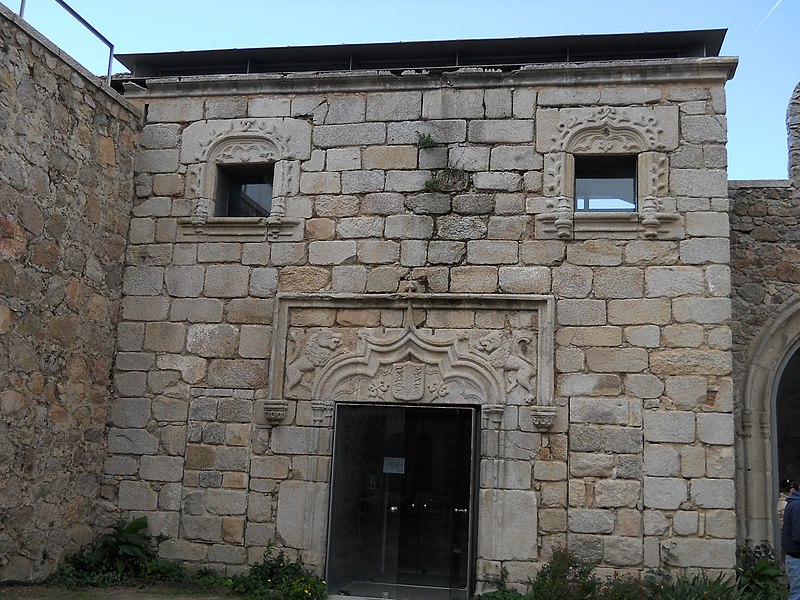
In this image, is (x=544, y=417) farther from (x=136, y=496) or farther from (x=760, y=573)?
(x=136, y=496)

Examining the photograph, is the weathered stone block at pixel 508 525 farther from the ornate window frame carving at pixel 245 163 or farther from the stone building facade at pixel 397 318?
the ornate window frame carving at pixel 245 163

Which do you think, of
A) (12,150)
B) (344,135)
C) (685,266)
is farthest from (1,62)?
(685,266)

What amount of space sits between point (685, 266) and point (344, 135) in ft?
11.3

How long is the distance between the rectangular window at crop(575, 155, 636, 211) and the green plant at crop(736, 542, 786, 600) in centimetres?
338

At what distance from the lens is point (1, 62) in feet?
21.7

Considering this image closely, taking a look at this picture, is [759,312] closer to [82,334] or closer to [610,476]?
[610,476]

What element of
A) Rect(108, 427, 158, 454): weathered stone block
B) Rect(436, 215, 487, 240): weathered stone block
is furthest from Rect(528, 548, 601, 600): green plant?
Rect(108, 427, 158, 454): weathered stone block

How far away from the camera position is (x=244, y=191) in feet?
27.5

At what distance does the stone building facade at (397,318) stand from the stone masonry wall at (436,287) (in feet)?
0.07

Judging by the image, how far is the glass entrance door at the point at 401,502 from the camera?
739cm

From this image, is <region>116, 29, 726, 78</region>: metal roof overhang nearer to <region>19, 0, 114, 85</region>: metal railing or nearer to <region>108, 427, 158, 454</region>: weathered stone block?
<region>19, 0, 114, 85</region>: metal railing

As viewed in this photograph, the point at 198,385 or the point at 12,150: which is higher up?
the point at 12,150

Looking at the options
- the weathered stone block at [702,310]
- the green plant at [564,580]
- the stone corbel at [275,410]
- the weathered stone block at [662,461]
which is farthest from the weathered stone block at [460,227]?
the green plant at [564,580]

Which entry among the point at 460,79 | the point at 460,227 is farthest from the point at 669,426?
the point at 460,79
